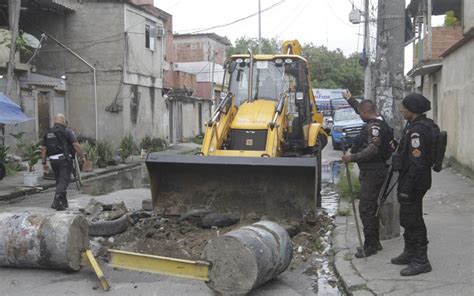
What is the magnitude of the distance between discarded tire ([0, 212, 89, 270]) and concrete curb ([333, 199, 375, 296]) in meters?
2.96

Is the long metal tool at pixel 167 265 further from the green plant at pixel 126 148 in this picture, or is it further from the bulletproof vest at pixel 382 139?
the green plant at pixel 126 148

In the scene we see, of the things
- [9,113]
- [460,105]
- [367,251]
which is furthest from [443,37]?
[367,251]

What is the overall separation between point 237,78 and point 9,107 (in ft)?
23.9

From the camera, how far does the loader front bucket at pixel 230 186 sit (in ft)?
26.1

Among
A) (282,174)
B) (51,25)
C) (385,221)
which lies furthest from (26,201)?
(51,25)

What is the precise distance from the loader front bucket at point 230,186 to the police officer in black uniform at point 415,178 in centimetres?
213

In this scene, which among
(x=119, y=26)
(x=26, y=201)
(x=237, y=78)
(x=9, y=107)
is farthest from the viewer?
(x=119, y=26)

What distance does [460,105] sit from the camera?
572 inches

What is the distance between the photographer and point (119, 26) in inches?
961

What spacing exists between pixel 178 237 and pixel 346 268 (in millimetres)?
2498

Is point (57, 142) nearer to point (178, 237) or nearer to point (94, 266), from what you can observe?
point (178, 237)

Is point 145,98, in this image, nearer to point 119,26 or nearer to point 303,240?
point 119,26

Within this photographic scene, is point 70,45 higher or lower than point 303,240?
higher

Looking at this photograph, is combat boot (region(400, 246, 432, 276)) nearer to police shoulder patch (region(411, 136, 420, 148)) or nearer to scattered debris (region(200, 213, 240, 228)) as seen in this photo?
police shoulder patch (region(411, 136, 420, 148))
